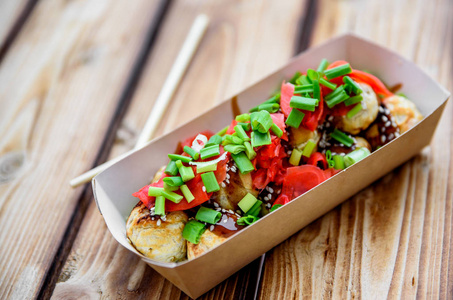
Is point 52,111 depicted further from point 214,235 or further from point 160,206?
point 214,235

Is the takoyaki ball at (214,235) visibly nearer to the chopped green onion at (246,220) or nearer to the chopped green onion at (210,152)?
the chopped green onion at (246,220)

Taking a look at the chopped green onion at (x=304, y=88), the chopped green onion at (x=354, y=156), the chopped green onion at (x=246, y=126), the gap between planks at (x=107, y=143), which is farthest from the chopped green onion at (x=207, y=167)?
the gap between planks at (x=107, y=143)

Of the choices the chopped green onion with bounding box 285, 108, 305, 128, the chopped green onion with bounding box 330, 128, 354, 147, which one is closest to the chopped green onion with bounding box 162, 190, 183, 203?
the chopped green onion with bounding box 285, 108, 305, 128

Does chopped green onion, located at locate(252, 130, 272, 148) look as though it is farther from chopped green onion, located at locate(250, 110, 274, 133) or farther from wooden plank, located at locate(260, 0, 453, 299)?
wooden plank, located at locate(260, 0, 453, 299)

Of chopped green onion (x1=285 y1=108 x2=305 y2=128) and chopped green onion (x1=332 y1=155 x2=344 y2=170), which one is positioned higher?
chopped green onion (x1=285 y1=108 x2=305 y2=128)

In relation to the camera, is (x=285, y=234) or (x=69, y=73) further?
(x=69, y=73)

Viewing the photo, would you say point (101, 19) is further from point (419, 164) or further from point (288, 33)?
point (419, 164)

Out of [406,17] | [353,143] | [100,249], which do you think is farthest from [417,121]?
[100,249]
